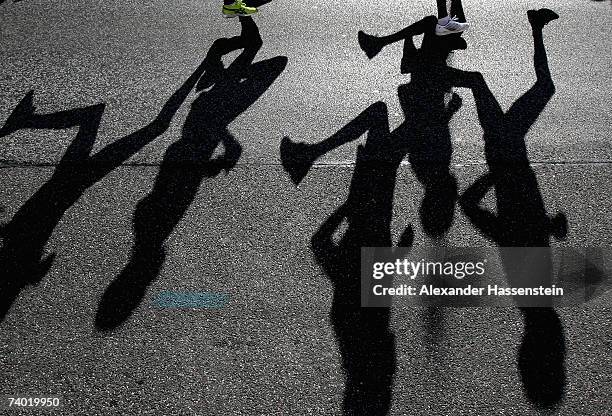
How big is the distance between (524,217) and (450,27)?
275 centimetres

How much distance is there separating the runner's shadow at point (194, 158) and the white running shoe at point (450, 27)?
1.78 m

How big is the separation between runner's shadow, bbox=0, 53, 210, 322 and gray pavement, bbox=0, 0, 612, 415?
0.04 meters

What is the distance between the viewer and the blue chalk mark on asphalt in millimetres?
4219

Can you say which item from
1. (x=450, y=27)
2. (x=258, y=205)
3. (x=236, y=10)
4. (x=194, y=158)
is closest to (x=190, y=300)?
(x=258, y=205)

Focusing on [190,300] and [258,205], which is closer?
[190,300]

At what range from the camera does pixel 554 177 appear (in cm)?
511

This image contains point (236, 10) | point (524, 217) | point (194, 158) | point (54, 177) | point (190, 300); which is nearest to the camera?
point (190, 300)

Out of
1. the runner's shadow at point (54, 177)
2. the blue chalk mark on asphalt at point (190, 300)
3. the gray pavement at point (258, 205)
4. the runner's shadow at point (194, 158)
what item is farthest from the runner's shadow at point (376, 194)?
the runner's shadow at point (54, 177)

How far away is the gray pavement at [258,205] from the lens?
12.5 ft

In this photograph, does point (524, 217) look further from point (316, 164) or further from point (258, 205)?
point (258, 205)

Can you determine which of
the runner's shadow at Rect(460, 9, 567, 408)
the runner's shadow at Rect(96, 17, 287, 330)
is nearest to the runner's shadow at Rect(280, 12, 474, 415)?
the runner's shadow at Rect(460, 9, 567, 408)

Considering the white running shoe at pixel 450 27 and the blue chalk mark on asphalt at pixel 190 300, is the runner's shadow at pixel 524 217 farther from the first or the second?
the blue chalk mark on asphalt at pixel 190 300

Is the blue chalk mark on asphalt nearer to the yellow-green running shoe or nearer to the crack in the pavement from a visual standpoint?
the crack in the pavement

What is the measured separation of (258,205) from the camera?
16.2ft
